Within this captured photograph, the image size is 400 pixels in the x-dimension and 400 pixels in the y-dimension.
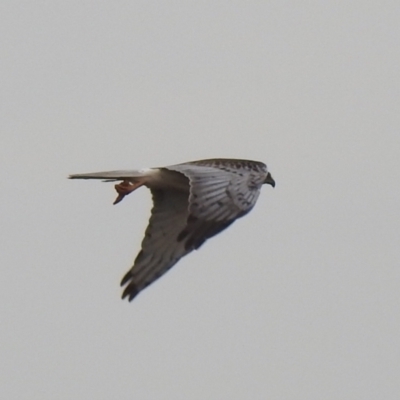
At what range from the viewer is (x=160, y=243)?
71.7 ft

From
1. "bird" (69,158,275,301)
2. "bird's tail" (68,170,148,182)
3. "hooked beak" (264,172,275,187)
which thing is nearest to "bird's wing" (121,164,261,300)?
"bird" (69,158,275,301)

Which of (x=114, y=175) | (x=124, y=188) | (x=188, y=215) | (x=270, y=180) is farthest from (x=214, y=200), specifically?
(x=270, y=180)

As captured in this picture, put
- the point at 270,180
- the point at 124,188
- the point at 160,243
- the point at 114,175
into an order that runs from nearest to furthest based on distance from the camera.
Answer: the point at 160,243, the point at 114,175, the point at 124,188, the point at 270,180

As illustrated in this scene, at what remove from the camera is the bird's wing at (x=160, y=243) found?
21.3 metres

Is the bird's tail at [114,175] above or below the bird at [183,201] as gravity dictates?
above

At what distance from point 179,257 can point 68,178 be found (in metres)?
1.56

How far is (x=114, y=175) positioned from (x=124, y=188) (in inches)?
10.0

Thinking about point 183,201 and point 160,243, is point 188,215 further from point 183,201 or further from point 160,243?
point 183,201

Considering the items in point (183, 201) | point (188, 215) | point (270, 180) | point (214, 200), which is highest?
point (270, 180)

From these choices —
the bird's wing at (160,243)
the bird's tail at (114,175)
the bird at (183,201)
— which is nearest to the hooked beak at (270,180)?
the bird at (183,201)

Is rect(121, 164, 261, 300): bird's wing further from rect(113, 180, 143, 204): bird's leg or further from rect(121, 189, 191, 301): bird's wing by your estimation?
rect(113, 180, 143, 204): bird's leg

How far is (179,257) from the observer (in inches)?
843

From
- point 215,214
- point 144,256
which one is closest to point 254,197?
point 215,214

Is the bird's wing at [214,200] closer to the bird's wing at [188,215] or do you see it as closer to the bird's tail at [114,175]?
the bird's wing at [188,215]
